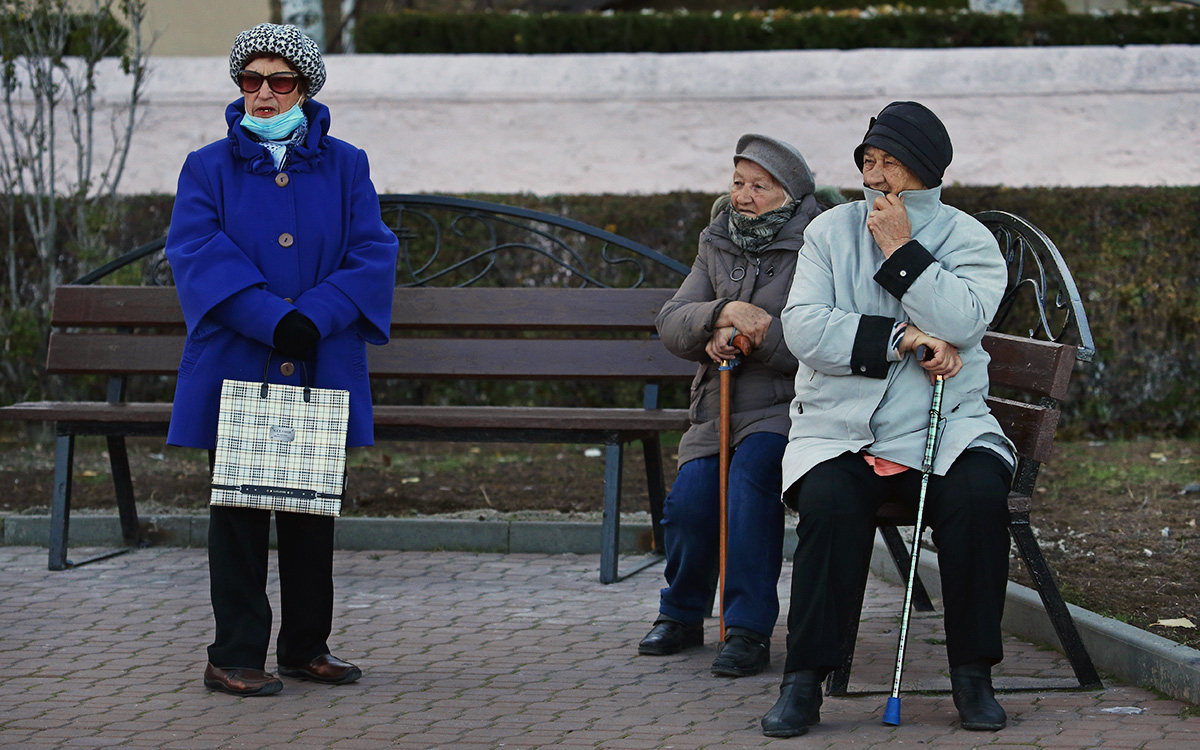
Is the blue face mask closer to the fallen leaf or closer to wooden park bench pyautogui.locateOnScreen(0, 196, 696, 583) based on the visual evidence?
wooden park bench pyautogui.locateOnScreen(0, 196, 696, 583)

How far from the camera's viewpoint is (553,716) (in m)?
3.85

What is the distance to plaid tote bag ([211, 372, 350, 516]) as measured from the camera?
404 cm

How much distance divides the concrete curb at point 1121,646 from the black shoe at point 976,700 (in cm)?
53

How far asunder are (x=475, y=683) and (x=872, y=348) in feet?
4.99

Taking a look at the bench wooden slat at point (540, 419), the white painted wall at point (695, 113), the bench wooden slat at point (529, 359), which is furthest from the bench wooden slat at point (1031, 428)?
the white painted wall at point (695, 113)

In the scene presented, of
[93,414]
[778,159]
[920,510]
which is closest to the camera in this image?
[920,510]

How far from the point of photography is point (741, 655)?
426cm

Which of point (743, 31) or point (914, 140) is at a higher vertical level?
point (743, 31)

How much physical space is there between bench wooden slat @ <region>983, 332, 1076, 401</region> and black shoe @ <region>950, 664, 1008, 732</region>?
826 mm

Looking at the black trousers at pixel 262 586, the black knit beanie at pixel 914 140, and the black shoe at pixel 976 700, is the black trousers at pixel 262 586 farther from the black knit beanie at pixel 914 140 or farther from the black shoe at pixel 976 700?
the black knit beanie at pixel 914 140

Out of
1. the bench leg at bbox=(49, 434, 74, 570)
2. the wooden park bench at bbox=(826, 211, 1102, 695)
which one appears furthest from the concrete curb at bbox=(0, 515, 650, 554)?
the wooden park bench at bbox=(826, 211, 1102, 695)

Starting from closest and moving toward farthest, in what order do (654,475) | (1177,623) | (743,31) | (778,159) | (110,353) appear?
(1177,623) → (778,159) → (654,475) → (110,353) → (743,31)

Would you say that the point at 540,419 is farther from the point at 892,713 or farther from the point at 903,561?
the point at 892,713

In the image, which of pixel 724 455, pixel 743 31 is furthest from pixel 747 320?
pixel 743 31
